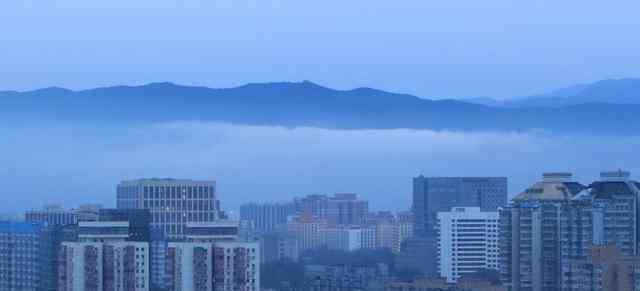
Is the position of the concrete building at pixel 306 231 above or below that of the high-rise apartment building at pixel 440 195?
below

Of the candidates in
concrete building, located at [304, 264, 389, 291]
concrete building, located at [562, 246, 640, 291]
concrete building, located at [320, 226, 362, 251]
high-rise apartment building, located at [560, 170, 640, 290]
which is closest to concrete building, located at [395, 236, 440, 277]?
concrete building, located at [304, 264, 389, 291]

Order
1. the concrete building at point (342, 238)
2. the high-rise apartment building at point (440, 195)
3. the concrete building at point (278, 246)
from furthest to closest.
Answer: the high-rise apartment building at point (440, 195) < the concrete building at point (342, 238) < the concrete building at point (278, 246)

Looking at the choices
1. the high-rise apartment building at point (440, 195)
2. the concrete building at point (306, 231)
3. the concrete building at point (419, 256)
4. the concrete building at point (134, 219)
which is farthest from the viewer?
the high-rise apartment building at point (440, 195)

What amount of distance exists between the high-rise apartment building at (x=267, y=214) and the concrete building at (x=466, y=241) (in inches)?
57.5

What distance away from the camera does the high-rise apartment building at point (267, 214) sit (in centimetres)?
1656

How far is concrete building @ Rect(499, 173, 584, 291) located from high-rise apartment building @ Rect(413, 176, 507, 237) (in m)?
3.09

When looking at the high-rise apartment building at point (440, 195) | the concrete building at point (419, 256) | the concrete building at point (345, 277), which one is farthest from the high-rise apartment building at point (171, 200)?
the high-rise apartment building at point (440, 195)

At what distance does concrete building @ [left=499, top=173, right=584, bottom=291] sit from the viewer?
14.3m

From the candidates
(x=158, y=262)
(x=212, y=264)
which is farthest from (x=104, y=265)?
(x=212, y=264)

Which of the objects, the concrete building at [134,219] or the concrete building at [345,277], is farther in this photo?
the concrete building at [345,277]

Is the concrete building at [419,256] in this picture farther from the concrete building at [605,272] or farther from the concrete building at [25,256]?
the concrete building at [605,272]

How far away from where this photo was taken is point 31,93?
17.0 metres

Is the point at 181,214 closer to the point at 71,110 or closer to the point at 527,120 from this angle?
the point at 71,110

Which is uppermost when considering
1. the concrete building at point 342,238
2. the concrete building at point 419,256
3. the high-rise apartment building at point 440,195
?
the high-rise apartment building at point 440,195
